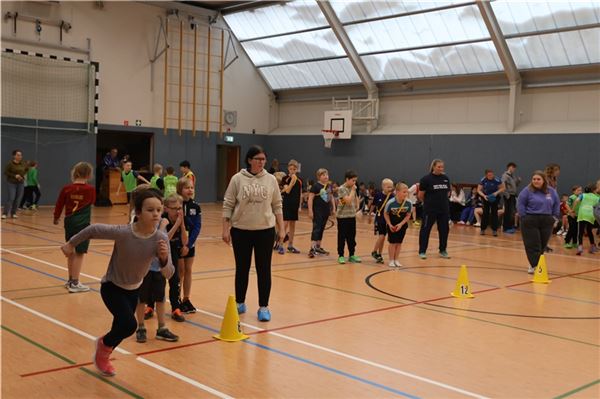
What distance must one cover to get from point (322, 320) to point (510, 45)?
16.1m

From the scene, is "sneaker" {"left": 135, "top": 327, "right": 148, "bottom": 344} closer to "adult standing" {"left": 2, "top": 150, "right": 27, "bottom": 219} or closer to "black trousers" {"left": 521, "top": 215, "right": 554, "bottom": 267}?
"black trousers" {"left": 521, "top": 215, "right": 554, "bottom": 267}

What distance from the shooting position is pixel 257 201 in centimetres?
637

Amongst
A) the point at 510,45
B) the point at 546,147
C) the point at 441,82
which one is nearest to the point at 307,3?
the point at 441,82

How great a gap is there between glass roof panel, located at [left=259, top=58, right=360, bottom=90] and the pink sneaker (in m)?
21.3

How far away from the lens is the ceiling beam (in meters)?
22.6

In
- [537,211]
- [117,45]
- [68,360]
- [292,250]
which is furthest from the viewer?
[117,45]

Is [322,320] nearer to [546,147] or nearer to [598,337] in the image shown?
[598,337]

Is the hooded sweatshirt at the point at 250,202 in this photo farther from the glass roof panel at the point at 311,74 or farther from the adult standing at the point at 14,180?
the glass roof panel at the point at 311,74

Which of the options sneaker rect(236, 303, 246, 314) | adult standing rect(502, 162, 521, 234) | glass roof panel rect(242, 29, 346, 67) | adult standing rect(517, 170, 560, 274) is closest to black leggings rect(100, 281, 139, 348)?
sneaker rect(236, 303, 246, 314)

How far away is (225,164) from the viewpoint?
28.8 m

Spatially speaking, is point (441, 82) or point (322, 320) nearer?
point (322, 320)

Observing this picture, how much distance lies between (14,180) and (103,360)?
13.0m

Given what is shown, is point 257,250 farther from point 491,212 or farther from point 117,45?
point 117,45

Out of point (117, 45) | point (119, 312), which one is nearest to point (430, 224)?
Answer: point (119, 312)
